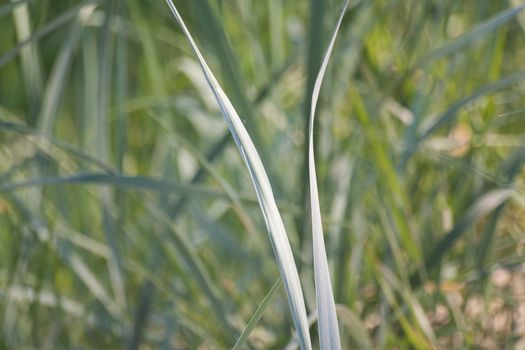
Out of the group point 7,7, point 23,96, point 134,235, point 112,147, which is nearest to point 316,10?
point 7,7

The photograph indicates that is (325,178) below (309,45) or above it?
below

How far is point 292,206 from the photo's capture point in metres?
0.90

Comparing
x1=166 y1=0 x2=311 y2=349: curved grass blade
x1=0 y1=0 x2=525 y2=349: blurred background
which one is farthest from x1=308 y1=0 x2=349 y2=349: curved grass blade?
x1=0 y1=0 x2=525 y2=349: blurred background

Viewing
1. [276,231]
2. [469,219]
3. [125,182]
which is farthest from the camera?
[469,219]

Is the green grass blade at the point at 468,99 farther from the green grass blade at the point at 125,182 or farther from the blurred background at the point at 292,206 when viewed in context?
the green grass blade at the point at 125,182

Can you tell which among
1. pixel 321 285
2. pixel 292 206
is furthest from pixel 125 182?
pixel 321 285

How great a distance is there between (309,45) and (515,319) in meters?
0.40

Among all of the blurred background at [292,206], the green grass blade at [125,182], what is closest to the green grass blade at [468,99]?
the blurred background at [292,206]

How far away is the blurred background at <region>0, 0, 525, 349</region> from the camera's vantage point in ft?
2.77

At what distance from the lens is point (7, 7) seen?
2.47 feet

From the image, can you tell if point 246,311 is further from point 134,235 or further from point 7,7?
point 7,7

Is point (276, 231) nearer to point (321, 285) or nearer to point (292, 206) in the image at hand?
point (321, 285)

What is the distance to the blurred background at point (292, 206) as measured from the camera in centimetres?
84

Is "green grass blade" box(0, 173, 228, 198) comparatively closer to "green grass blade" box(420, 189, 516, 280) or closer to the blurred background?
the blurred background
